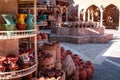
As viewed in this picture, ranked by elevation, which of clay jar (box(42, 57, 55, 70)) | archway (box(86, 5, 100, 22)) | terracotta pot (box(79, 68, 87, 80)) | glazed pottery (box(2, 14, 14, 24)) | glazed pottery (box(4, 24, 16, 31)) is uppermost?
archway (box(86, 5, 100, 22))

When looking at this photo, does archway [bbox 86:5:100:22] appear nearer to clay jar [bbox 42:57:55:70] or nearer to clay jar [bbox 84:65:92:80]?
clay jar [bbox 84:65:92:80]

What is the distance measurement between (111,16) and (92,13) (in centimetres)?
228

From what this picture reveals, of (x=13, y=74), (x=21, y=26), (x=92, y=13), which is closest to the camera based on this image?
(x=13, y=74)

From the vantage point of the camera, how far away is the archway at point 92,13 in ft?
97.1

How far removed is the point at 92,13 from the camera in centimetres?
3008

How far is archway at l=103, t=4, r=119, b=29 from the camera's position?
2950cm

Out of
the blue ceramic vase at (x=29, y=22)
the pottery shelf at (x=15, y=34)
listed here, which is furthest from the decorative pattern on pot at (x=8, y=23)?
the blue ceramic vase at (x=29, y=22)

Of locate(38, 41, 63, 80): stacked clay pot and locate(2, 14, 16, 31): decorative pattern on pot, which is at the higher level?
locate(2, 14, 16, 31): decorative pattern on pot

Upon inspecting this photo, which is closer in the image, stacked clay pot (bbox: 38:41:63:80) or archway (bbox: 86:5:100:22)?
stacked clay pot (bbox: 38:41:63:80)

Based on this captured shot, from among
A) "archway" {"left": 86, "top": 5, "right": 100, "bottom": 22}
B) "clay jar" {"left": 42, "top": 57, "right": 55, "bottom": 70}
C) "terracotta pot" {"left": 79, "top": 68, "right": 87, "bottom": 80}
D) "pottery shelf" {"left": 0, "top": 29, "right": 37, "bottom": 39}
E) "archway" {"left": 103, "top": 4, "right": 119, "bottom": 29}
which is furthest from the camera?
"archway" {"left": 86, "top": 5, "right": 100, "bottom": 22}

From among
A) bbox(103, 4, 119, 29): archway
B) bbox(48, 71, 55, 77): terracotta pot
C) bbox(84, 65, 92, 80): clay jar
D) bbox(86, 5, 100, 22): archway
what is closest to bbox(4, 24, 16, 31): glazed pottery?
bbox(48, 71, 55, 77): terracotta pot

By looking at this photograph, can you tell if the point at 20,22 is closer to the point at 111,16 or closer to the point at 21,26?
the point at 21,26

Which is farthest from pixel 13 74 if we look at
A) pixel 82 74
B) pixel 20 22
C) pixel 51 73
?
pixel 82 74

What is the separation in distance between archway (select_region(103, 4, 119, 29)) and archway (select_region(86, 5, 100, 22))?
957 millimetres
